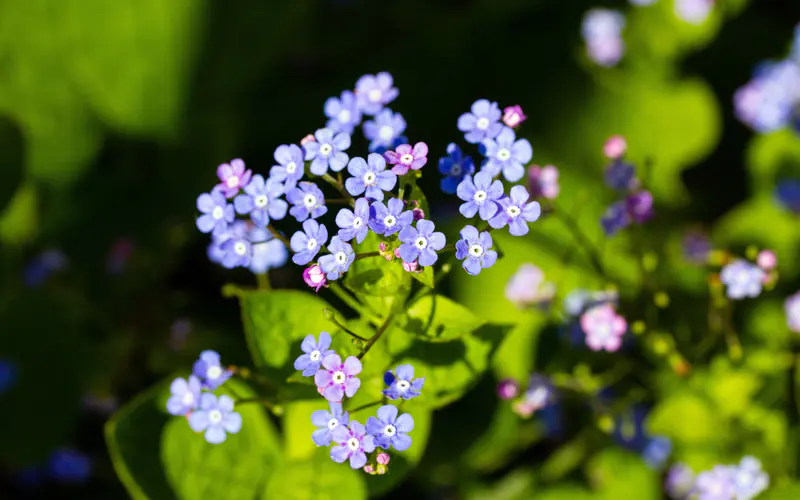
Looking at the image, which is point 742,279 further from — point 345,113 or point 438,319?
point 345,113

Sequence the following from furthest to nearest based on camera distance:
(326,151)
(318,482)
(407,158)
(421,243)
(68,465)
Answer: (68,465) < (318,482) < (326,151) < (407,158) < (421,243)

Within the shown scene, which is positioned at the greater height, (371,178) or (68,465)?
(371,178)

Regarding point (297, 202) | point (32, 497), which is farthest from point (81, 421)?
point (297, 202)

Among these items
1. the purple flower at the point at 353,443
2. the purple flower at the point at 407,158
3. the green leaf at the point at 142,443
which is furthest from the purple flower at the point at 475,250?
the green leaf at the point at 142,443

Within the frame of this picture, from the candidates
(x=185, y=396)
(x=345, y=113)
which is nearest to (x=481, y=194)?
(x=345, y=113)

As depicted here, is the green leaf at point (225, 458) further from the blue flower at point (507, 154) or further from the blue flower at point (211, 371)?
the blue flower at point (507, 154)

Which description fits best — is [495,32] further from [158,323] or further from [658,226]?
[158,323]
